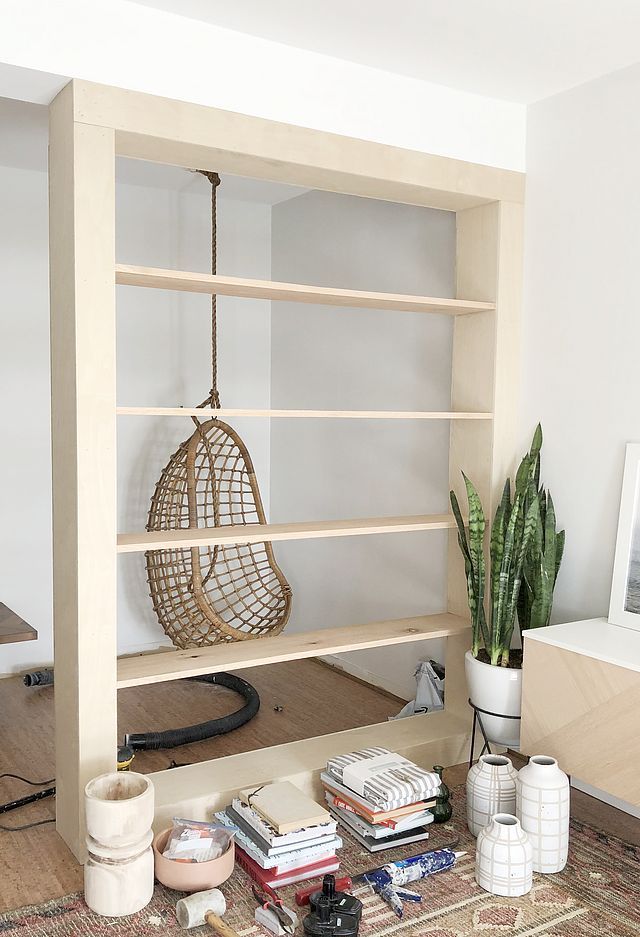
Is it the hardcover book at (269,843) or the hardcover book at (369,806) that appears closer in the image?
the hardcover book at (269,843)

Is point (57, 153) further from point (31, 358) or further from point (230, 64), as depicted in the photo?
point (31, 358)

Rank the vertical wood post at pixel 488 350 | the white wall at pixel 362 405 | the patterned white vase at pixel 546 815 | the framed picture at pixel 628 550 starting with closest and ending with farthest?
the patterned white vase at pixel 546 815, the framed picture at pixel 628 550, the vertical wood post at pixel 488 350, the white wall at pixel 362 405

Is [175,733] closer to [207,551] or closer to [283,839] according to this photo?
[283,839]

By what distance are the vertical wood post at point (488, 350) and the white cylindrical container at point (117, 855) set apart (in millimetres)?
1464

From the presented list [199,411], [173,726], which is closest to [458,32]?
[199,411]

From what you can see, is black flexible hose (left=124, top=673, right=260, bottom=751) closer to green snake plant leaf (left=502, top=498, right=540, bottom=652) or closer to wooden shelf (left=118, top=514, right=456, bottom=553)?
wooden shelf (left=118, top=514, right=456, bottom=553)

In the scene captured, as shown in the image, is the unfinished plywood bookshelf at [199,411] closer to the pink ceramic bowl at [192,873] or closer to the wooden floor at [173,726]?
the wooden floor at [173,726]

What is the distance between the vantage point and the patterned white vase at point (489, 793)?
2.62 meters

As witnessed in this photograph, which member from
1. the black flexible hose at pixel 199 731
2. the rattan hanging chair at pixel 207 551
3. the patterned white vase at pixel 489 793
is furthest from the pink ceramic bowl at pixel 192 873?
the rattan hanging chair at pixel 207 551

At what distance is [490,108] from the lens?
3.14 meters

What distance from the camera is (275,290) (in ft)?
9.00

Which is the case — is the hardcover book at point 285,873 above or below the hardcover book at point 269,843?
below

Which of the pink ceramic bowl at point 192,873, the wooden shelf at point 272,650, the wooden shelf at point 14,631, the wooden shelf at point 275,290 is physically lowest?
the pink ceramic bowl at point 192,873

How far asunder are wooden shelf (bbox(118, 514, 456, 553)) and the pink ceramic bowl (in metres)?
0.84
